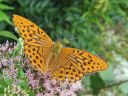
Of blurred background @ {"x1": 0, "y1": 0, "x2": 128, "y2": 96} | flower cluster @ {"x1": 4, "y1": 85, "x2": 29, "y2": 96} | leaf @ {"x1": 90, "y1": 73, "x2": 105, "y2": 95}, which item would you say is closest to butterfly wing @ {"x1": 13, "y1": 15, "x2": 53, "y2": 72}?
flower cluster @ {"x1": 4, "y1": 85, "x2": 29, "y2": 96}

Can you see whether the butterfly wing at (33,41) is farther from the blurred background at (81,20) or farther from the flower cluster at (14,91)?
the blurred background at (81,20)

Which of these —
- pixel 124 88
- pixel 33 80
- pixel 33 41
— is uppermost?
pixel 33 41

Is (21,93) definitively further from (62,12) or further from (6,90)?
(62,12)

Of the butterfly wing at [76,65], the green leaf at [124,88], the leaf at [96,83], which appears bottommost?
the green leaf at [124,88]

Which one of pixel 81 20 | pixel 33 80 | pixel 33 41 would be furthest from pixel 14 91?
pixel 81 20

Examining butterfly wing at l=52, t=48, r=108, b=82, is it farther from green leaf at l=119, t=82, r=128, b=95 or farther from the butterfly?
green leaf at l=119, t=82, r=128, b=95

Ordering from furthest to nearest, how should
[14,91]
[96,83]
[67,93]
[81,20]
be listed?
1. [81,20]
2. [96,83]
3. [67,93]
4. [14,91]

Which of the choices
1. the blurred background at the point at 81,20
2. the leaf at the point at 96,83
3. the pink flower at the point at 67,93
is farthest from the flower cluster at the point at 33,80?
the blurred background at the point at 81,20

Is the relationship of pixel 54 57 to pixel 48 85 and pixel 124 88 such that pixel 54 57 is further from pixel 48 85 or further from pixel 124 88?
pixel 124 88
